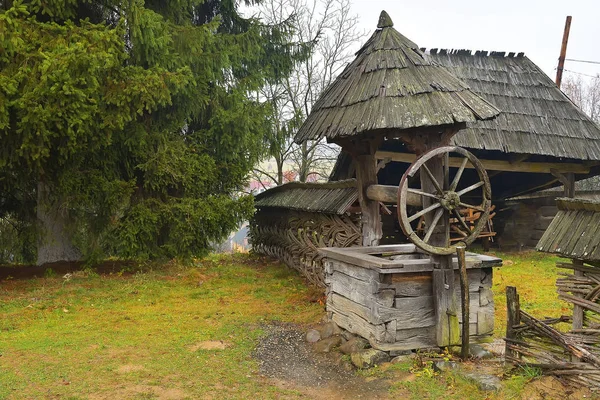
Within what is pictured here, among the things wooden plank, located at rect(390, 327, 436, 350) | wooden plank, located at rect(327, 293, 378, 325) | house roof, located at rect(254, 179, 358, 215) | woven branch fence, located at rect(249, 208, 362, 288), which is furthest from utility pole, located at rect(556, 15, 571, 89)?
wooden plank, located at rect(390, 327, 436, 350)

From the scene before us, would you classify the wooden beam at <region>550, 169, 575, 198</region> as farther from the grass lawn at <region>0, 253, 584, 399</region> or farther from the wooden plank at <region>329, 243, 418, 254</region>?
the wooden plank at <region>329, 243, 418, 254</region>

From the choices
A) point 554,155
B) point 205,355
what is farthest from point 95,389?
point 554,155

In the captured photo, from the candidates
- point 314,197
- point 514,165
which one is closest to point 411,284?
point 314,197

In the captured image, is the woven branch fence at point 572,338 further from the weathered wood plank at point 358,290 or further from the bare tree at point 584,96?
the bare tree at point 584,96

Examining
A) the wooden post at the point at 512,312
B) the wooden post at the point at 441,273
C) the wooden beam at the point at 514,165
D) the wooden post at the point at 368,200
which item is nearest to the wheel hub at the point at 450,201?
the wooden post at the point at 441,273

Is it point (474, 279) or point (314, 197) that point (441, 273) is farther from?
point (314, 197)

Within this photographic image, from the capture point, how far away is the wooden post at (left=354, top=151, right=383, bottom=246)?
25.5ft

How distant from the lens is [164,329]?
7.33 meters

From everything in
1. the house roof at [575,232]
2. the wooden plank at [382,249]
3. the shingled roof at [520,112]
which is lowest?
the wooden plank at [382,249]

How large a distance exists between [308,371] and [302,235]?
5.51 metres

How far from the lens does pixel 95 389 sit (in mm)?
5125

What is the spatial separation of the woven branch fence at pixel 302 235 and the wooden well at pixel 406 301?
108 inches

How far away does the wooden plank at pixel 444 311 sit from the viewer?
6.05 m

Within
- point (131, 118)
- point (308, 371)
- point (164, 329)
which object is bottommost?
point (308, 371)
